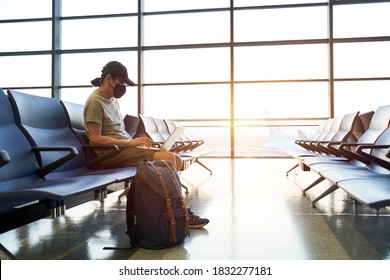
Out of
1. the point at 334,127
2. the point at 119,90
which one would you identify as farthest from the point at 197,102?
the point at 119,90

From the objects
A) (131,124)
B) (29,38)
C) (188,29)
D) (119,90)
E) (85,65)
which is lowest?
(131,124)

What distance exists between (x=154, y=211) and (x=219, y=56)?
5.95 meters

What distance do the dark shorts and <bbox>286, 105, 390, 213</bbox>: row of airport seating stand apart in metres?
1.10

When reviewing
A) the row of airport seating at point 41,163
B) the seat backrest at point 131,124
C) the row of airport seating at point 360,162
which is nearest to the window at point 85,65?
the seat backrest at point 131,124

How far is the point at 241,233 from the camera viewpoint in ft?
5.61

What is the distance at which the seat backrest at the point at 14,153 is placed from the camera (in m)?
1.40

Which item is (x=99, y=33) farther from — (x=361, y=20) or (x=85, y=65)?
(x=361, y=20)

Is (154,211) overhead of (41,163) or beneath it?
beneath

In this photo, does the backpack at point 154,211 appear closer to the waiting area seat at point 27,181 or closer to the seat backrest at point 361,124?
the waiting area seat at point 27,181

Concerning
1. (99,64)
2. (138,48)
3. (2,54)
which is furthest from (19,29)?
(138,48)

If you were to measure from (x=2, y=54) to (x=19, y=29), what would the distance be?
71cm

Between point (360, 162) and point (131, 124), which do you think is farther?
point (131, 124)

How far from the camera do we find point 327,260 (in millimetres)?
1310

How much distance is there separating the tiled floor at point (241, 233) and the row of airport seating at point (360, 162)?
10.0 inches
